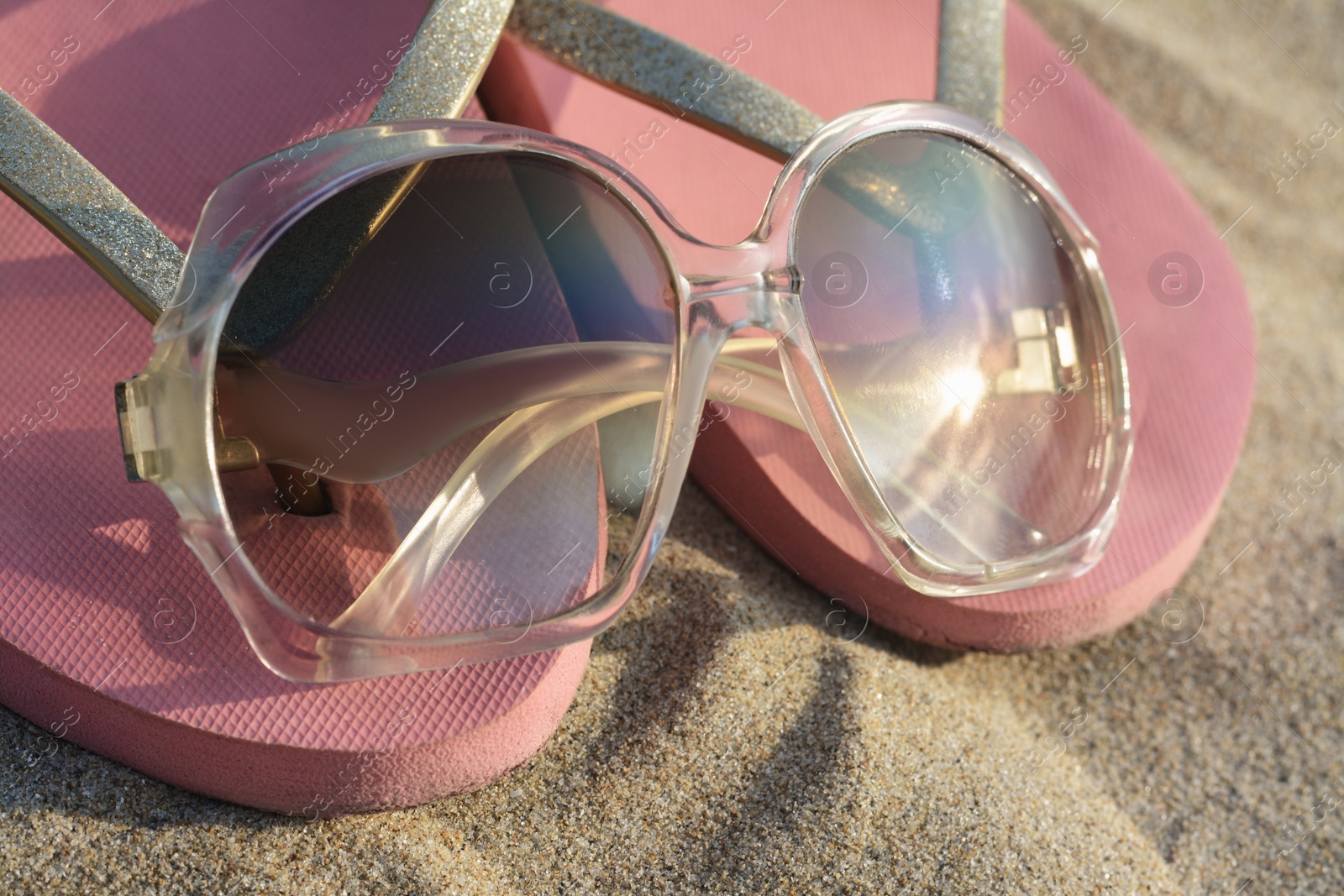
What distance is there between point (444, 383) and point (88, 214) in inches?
8.7

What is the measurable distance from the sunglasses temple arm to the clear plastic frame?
0.24ft

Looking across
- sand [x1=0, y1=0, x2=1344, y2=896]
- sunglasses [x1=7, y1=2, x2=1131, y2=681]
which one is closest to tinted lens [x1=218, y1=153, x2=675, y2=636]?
sunglasses [x1=7, y1=2, x2=1131, y2=681]

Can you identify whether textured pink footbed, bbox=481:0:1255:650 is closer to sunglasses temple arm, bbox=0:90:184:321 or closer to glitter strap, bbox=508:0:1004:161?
glitter strap, bbox=508:0:1004:161

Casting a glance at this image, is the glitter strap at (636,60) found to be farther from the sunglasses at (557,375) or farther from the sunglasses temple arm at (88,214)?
the sunglasses temple arm at (88,214)

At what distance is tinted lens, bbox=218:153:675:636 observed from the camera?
0.58 meters

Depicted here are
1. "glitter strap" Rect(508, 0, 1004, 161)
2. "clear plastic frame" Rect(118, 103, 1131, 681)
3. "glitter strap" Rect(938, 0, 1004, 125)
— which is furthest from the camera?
"glitter strap" Rect(938, 0, 1004, 125)

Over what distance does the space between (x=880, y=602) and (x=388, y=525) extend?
14.4 inches

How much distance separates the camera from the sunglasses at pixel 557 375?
0.55m

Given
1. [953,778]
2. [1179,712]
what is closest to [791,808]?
[953,778]

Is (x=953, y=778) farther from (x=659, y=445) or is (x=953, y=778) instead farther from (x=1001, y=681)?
(x=659, y=445)

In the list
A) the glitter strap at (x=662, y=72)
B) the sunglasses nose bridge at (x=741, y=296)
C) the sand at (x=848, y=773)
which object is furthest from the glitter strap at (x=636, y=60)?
the sand at (x=848, y=773)

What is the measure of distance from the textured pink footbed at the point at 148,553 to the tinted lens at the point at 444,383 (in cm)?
6

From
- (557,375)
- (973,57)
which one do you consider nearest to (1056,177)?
(973,57)

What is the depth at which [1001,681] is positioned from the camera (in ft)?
2.70
